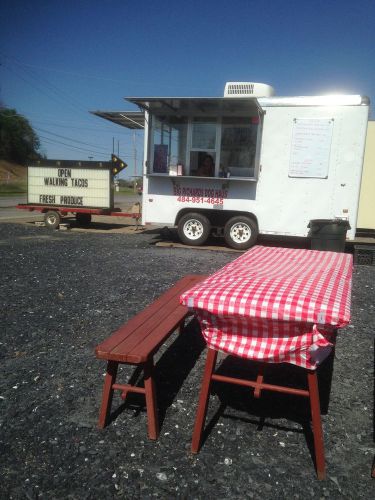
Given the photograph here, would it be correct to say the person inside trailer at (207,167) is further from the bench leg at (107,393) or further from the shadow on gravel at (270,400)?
the bench leg at (107,393)

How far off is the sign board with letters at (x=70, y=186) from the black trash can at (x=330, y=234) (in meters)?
6.91

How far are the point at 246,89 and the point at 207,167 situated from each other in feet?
6.39

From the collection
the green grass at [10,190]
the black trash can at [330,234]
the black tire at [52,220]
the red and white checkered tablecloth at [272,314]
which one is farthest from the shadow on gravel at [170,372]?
the green grass at [10,190]

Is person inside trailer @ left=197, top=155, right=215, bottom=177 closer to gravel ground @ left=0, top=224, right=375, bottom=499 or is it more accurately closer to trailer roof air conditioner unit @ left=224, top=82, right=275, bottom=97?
trailer roof air conditioner unit @ left=224, top=82, right=275, bottom=97

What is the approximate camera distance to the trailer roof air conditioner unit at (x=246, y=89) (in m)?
8.78

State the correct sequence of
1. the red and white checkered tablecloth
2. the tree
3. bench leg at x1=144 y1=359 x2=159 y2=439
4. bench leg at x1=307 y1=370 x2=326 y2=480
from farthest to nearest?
the tree
bench leg at x1=144 y1=359 x2=159 y2=439
bench leg at x1=307 y1=370 x2=326 y2=480
the red and white checkered tablecloth

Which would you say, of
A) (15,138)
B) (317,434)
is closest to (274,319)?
(317,434)

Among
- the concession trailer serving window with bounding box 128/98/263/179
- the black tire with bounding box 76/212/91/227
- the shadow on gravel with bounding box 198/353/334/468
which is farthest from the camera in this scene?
the black tire with bounding box 76/212/91/227

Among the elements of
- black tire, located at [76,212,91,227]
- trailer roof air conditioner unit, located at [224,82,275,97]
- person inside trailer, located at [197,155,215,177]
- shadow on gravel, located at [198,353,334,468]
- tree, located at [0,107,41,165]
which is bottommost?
shadow on gravel, located at [198,353,334,468]

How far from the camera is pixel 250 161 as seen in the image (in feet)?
30.0

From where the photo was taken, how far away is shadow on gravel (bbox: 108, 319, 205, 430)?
2.98 m

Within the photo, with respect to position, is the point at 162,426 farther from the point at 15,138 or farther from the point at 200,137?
the point at 15,138

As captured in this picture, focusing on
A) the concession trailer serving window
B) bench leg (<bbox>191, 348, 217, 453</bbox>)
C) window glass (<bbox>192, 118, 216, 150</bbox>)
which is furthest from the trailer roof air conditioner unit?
bench leg (<bbox>191, 348, 217, 453</bbox>)

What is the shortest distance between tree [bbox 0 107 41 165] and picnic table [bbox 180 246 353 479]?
3219 inches
